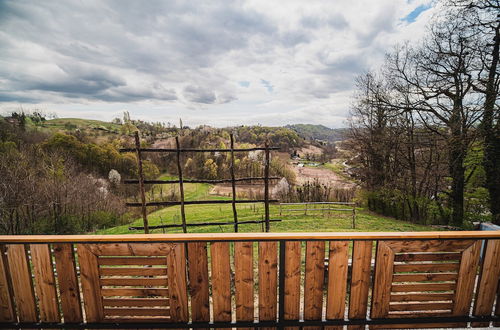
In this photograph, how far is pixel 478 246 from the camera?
1.73 meters

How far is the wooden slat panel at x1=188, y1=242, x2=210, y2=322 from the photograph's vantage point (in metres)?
1.71

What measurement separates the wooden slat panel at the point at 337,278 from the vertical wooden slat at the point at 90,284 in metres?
1.90

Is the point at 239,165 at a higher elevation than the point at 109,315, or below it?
below

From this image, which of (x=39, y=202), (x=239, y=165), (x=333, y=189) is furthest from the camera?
(x=239, y=165)

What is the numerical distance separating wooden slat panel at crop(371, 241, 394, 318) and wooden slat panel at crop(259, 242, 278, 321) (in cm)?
83

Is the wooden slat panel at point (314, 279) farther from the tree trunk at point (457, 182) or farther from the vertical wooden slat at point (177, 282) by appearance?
the tree trunk at point (457, 182)

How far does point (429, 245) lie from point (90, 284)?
278 cm

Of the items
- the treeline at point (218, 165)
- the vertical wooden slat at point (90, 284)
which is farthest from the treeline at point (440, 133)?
the vertical wooden slat at point (90, 284)

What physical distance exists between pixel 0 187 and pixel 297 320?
485 inches

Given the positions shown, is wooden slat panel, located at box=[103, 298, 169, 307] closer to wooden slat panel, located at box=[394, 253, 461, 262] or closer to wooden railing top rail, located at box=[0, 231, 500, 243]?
wooden railing top rail, located at box=[0, 231, 500, 243]

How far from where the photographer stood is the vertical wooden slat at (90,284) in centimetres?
172

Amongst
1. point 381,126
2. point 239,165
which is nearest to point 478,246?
point 381,126

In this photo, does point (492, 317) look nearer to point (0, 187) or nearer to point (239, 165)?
point (0, 187)

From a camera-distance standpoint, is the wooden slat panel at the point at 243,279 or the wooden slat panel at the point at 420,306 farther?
the wooden slat panel at the point at 420,306
